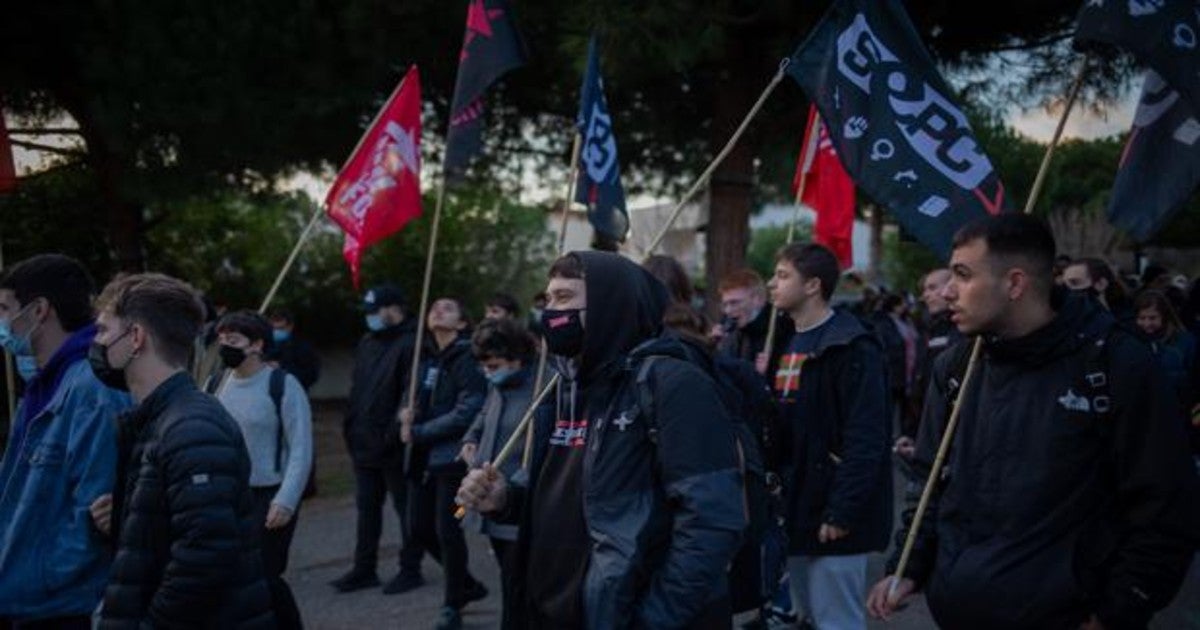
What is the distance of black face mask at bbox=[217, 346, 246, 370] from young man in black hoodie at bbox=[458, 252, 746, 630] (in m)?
2.78

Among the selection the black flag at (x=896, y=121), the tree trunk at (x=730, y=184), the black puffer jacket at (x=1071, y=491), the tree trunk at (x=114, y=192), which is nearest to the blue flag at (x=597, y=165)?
the black flag at (x=896, y=121)

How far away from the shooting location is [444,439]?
22.8ft

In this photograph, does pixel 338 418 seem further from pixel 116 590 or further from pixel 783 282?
pixel 116 590

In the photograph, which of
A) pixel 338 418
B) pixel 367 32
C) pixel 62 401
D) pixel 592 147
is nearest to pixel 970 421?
pixel 62 401

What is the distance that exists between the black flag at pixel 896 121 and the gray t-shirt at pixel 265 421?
288 cm

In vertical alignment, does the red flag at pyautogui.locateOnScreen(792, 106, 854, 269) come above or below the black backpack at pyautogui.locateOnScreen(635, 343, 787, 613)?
above

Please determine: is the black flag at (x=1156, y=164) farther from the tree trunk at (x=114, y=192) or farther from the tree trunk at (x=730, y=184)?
the tree trunk at (x=114, y=192)

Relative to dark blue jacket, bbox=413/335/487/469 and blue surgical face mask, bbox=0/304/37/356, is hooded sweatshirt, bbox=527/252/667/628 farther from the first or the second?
dark blue jacket, bbox=413/335/487/469

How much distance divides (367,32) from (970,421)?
945 cm

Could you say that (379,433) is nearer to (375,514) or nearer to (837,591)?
(375,514)

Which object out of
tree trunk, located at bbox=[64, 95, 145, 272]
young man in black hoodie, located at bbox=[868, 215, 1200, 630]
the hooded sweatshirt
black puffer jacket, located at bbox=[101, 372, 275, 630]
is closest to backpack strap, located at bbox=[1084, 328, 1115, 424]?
young man in black hoodie, located at bbox=[868, 215, 1200, 630]

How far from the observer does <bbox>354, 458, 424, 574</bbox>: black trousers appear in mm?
7527

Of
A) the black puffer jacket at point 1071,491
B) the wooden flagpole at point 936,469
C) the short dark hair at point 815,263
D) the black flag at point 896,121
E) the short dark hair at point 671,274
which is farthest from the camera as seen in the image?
the short dark hair at point 815,263

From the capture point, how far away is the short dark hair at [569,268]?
3359 millimetres
